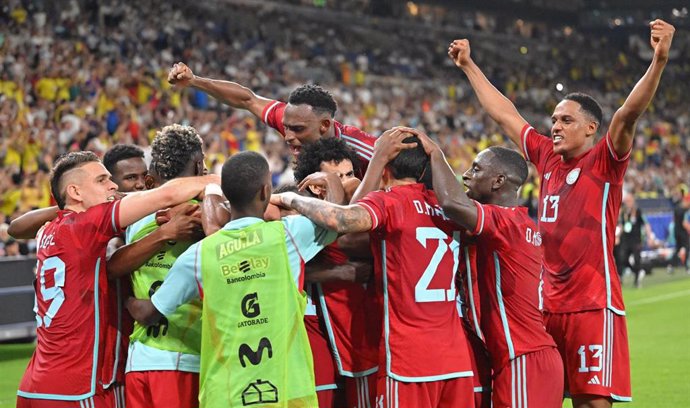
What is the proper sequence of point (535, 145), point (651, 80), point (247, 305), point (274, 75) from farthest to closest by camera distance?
1. point (274, 75)
2. point (535, 145)
3. point (651, 80)
4. point (247, 305)

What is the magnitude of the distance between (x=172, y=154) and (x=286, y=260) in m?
1.05

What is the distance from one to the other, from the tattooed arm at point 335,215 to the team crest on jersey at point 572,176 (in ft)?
6.49

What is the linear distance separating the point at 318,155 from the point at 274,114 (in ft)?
4.77

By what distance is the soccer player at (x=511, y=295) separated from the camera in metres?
5.58

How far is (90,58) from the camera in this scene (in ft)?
69.2

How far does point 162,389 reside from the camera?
5.09 m

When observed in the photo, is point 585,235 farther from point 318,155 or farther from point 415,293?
point 318,155

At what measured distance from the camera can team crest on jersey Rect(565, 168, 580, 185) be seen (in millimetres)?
6375

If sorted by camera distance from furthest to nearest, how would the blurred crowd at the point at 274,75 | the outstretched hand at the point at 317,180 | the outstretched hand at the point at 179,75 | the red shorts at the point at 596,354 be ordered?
the blurred crowd at the point at 274,75 < the outstretched hand at the point at 179,75 < the red shorts at the point at 596,354 < the outstretched hand at the point at 317,180

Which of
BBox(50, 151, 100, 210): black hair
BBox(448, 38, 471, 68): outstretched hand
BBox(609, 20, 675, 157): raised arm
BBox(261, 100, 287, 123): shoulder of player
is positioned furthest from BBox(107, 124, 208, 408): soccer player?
BBox(609, 20, 675, 157): raised arm

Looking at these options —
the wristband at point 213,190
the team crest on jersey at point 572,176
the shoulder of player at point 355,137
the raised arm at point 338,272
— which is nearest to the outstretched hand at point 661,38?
the team crest on jersey at point 572,176

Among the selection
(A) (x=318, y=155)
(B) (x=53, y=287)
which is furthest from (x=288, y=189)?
(B) (x=53, y=287)

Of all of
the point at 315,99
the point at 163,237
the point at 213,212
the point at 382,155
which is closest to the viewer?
the point at 213,212

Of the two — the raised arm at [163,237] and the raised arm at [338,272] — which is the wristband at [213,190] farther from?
the raised arm at [338,272]
